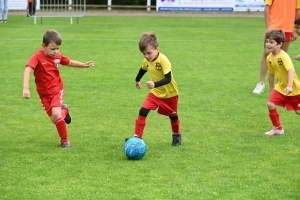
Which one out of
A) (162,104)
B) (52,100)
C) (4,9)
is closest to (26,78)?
(52,100)

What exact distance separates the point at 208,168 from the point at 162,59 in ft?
4.70

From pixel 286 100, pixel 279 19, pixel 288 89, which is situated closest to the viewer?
pixel 288 89

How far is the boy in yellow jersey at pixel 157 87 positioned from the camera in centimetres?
748

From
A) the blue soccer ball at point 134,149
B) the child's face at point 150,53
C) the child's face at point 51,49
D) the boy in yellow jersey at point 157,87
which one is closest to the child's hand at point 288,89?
the boy in yellow jersey at point 157,87

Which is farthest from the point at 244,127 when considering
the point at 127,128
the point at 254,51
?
the point at 254,51

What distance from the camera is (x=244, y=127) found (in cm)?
906

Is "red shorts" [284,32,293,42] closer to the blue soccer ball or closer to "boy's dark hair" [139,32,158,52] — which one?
"boy's dark hair" [139,32,158,52]

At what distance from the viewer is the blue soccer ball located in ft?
23.3

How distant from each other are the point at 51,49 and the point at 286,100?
3106 millimetres

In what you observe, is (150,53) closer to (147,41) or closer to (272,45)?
(147,41)

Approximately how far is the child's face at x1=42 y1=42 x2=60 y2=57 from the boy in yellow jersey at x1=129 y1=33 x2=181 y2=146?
3.28 ft

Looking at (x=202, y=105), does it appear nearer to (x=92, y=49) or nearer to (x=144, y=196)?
(x=144, y=196)

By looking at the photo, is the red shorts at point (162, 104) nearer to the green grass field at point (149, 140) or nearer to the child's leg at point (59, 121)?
the green grass field at point (149, 140)

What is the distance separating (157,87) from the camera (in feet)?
25.0
